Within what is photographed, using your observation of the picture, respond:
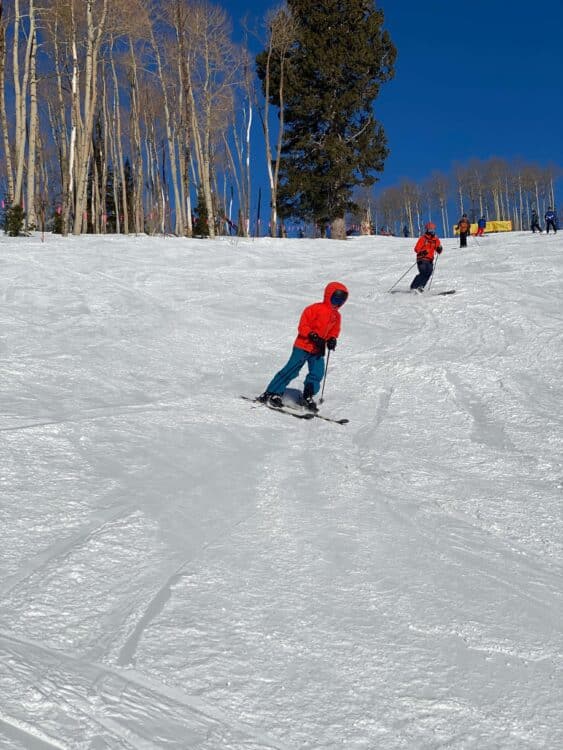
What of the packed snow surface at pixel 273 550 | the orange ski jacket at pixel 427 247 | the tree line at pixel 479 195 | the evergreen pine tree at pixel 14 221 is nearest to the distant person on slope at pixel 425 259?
the orange ski jacket at pixel 427 247

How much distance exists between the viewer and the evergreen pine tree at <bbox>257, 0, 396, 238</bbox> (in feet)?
99.6

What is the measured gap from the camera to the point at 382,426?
6.46m

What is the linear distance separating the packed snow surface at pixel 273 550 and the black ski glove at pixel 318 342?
700 mm

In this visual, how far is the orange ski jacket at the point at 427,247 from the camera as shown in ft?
44.2

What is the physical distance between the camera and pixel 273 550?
329 cm

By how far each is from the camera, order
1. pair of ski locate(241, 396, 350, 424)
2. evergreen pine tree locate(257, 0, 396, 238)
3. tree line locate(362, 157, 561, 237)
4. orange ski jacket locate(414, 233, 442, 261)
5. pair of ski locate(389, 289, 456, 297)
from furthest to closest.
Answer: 1. tree line locate(362, 157, 561, 237)
2. evergreen pine tree locate(257, 0, 396, 238)
3. orange ski jacket locate(414, 233, 442, 261)
4. pair of ski locate(389, 289, 456, 297)
5. pair of ski locate(241, 396, 350, 424)

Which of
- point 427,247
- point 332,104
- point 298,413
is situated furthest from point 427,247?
point 332,104

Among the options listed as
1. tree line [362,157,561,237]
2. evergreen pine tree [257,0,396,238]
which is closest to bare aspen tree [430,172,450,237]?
tree line [362,157,561,237]

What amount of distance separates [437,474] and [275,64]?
3160cm

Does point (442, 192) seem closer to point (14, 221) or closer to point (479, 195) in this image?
point (479, 195)

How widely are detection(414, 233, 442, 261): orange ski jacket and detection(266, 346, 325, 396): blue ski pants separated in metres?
7.14

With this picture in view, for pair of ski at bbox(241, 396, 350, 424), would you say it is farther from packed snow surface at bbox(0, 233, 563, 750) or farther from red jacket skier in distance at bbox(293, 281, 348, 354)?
red jacket skier in distance at bbox(293, 281, 348, 354)

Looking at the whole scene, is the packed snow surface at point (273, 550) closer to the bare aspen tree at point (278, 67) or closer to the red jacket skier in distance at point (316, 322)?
the red jacket skier in distance at point (316, 322)

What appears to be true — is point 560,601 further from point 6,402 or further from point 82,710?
point 6,402
